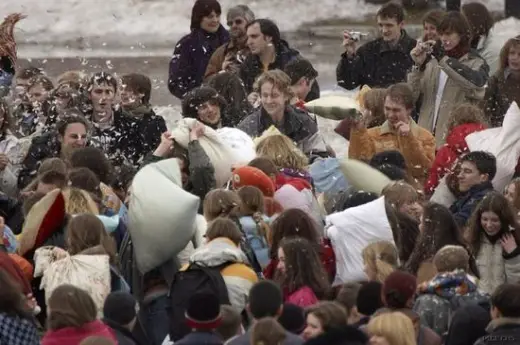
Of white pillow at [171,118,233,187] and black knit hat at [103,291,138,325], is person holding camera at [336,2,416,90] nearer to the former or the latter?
white pillow at [171,118,233,187]

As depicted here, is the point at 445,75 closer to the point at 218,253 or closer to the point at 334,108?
the point at 334,108

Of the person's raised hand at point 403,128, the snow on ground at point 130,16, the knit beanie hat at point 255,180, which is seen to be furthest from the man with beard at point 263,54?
the snow on ground at point 130,16

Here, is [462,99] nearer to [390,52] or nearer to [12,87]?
[390,52]

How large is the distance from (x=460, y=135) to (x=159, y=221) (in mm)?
3273

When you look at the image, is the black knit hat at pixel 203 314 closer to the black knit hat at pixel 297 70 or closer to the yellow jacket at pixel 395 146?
the yellow jacket at pixel 395 146

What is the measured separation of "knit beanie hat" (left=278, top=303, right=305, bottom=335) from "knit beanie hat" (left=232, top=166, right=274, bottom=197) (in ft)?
8.46

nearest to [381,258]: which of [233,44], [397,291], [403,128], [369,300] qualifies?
[369,300]

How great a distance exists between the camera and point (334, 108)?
16.8 metres

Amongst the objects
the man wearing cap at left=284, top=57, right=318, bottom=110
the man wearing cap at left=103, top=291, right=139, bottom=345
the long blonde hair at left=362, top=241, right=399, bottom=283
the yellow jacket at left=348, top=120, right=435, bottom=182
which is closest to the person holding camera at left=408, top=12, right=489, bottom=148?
the man wearing cap at left=284, top=57, right=318, bottom=110

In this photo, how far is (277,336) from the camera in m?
11.6

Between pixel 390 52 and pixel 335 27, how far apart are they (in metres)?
9.10

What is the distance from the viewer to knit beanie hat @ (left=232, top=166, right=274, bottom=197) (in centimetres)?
1482

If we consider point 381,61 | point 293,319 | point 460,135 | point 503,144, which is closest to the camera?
point 293,319

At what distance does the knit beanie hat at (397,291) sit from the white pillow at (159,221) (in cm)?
199
